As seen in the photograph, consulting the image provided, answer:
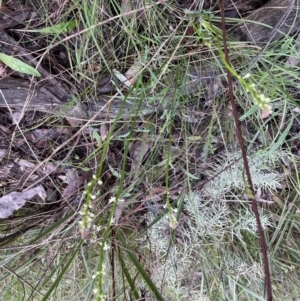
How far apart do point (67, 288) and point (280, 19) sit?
1016 mm

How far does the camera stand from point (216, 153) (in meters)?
1.11

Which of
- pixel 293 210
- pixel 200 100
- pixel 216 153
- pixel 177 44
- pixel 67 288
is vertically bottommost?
pixel 67 288

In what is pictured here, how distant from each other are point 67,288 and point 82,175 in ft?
1.26

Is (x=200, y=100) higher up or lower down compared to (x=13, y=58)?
lower down

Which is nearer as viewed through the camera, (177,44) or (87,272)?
(177,44)

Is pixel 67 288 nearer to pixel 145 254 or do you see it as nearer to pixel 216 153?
pixel 145 254

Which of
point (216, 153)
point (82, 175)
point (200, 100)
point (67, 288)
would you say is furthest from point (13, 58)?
point (67, 288)

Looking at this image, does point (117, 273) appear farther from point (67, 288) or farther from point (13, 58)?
point (13, 58)

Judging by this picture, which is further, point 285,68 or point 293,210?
point 293,210

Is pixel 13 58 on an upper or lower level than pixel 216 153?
upper

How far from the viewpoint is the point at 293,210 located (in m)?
1.13

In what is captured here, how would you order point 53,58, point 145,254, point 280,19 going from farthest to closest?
1. point 145,254
2. point 53,58
3. point 280,19

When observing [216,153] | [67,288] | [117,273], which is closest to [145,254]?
[117,273]

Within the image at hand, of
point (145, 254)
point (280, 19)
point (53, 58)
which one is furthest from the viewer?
point (145, 254)
